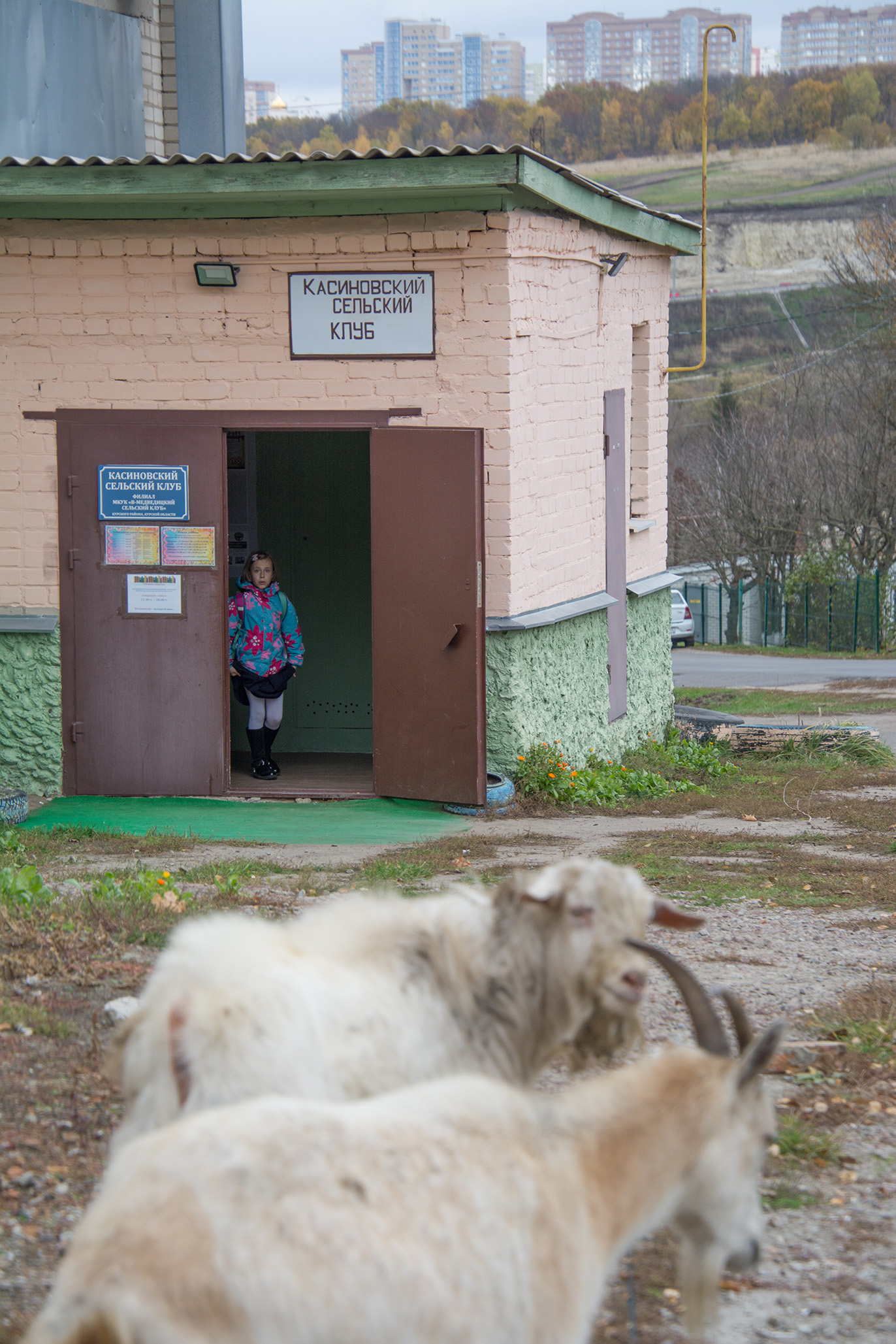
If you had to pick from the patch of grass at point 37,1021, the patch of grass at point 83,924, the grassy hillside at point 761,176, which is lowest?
the patch of grass at point 37,1021

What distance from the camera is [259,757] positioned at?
10.7m

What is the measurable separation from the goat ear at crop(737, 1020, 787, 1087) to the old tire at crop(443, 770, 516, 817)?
6876 mm

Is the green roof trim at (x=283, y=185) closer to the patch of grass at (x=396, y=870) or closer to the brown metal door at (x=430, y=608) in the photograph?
the brown metal door at (x=430, y=608)

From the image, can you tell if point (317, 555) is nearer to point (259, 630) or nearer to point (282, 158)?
point (259, 630)

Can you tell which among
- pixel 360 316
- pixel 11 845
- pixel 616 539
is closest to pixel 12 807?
pixel 11 845

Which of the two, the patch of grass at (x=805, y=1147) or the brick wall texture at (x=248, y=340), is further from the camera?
the brick wall texture at (x=248, y=340)

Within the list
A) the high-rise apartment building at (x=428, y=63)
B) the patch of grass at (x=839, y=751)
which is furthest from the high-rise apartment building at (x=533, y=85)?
the patch of grass at (x=839, y=751)

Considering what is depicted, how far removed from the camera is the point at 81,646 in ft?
32.1

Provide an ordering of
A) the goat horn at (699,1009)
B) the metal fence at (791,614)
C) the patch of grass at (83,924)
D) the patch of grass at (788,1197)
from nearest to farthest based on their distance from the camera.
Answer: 1. the goat horn at (699,1009)
2. the patch of grass at (788,1197)
3. the patch of grass at (83,924)
4. the metal fence at (791,614)

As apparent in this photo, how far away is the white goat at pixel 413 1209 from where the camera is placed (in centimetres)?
211

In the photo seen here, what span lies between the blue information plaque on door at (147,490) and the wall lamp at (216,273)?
1.25 m

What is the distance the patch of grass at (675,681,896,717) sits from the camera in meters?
20.2

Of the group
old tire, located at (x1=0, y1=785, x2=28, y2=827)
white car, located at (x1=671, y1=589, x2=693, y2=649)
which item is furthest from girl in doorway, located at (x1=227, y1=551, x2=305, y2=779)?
white car, located at (x1=671, y1=589, x2=693, y2=649)

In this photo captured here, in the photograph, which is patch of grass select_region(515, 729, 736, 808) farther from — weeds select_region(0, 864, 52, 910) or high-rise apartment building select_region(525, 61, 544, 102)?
high-rise apartment building select_region(525, 61, 544, 102)
